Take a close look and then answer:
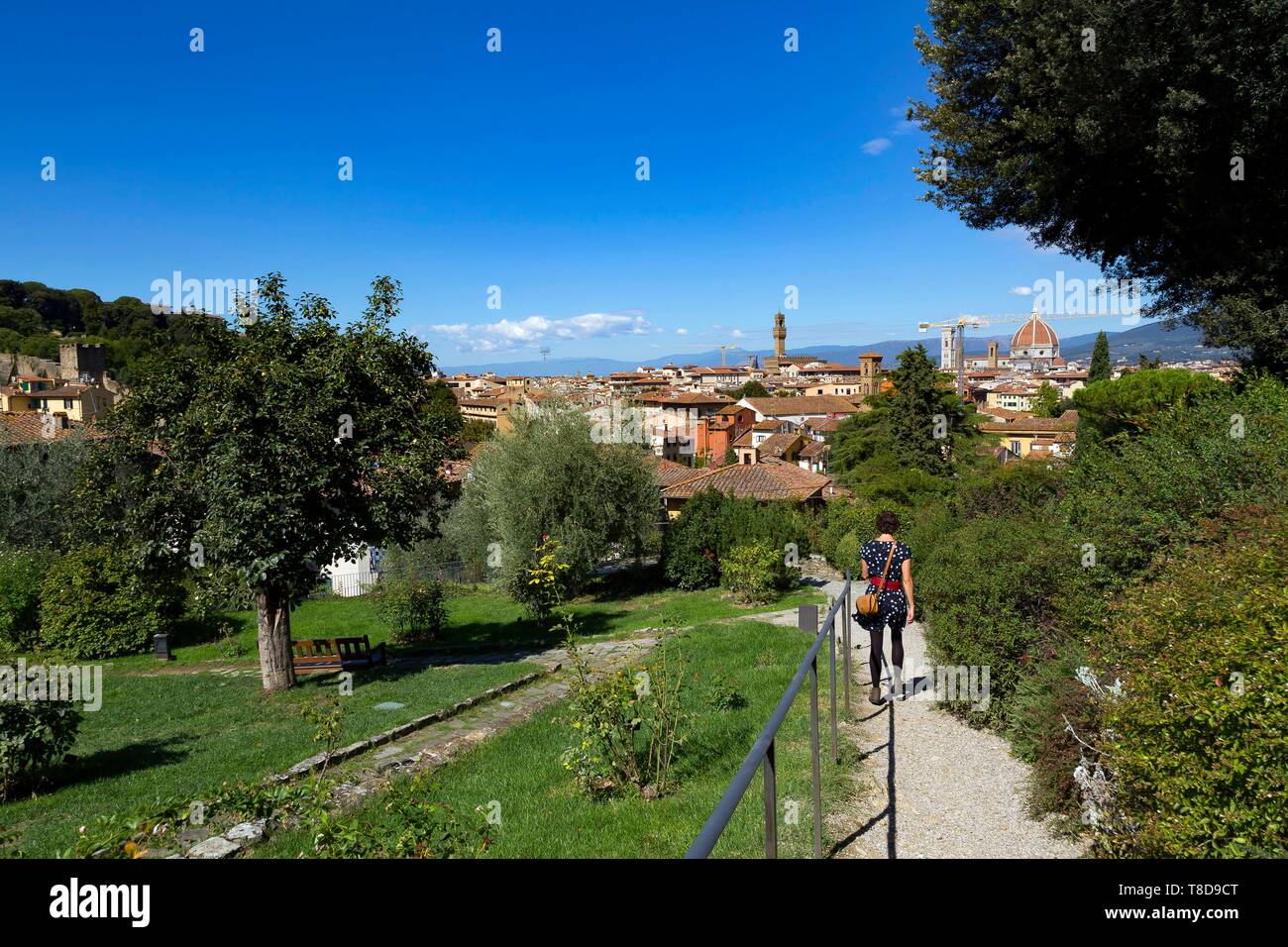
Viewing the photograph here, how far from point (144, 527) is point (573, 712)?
36.0 ft

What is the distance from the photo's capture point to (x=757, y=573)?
782 inches

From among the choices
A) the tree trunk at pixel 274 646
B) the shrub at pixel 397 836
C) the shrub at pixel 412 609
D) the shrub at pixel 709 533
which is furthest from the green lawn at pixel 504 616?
the shrub at pixel 397 836

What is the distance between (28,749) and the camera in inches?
326

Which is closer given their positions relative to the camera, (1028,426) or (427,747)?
(427,747)

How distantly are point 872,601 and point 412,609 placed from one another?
52.2 feet

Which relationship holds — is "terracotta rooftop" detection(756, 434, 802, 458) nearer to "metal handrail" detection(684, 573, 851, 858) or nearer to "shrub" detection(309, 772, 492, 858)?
"metal handrail" detection(684, 573, 851, 858)

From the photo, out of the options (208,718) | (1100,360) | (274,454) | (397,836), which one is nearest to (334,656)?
(208,718)

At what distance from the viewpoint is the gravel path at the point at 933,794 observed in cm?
502

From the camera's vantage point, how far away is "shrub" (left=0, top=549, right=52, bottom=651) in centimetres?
2034

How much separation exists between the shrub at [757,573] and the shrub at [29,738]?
1487 centimetres

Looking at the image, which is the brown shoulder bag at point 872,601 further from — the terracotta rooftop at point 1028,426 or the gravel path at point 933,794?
the terracotta rooftop at point 1028,426

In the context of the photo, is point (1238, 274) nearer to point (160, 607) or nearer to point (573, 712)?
point (573, 712)

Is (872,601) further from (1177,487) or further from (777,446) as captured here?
(777,446)
